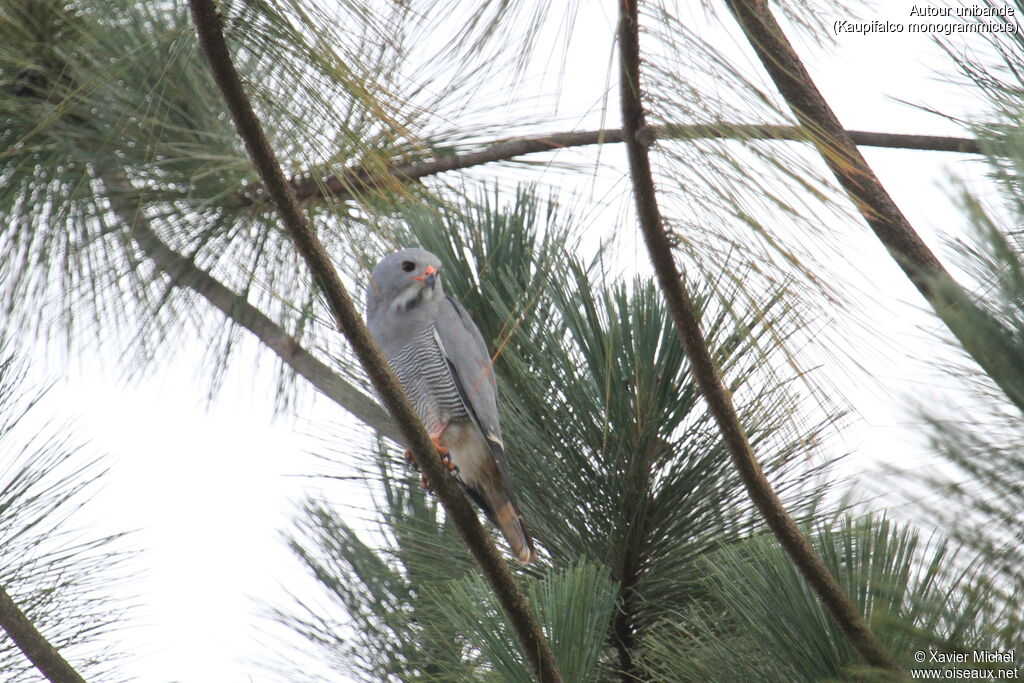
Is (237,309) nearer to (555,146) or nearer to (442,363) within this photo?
(442,363)

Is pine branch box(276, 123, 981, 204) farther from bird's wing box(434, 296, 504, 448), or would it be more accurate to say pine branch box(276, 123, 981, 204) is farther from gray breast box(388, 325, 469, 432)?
gray breast box(388, 325, 469, 432)

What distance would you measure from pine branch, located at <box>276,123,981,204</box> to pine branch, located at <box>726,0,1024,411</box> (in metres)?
0.07

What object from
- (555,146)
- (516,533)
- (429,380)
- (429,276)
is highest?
(555,146)

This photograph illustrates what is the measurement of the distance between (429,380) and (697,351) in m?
1.77

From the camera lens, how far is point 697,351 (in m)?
1.50

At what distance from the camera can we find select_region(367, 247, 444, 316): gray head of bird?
2.85 meters

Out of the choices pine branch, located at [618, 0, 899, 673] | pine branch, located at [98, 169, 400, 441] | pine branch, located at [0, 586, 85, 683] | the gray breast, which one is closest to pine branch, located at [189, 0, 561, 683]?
pine branch, located at [618, 0, 899, 673]

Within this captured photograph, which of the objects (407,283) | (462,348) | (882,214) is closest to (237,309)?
(407,283)

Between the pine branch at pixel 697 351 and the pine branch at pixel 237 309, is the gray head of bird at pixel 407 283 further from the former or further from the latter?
the pine branch at pixel 697 351

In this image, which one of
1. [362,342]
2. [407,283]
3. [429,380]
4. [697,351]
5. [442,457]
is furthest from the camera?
[429,380]

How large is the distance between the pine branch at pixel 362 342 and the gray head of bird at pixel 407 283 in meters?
1.07

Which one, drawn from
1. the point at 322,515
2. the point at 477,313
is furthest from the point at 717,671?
the point at 322,515

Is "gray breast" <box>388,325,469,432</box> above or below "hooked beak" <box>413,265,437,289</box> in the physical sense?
below

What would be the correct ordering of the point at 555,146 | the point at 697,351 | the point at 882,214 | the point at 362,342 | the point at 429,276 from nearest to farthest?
the point at 697,351 → the point at 362,342 → the point at 882,214 → the point at 555,146 → the point at 429,276
